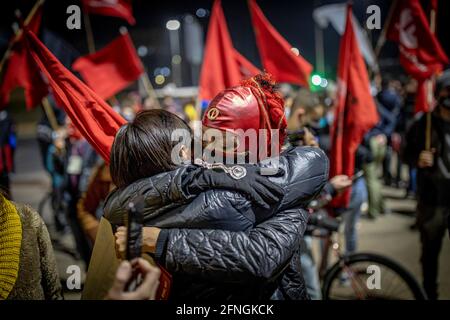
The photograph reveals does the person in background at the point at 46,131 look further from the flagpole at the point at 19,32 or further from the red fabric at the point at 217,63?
the red fabric at the point at 217,63

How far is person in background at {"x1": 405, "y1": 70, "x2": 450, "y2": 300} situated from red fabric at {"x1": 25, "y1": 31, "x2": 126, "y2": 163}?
3037mm

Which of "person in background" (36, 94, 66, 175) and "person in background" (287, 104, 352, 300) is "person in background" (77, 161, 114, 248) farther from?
"person in background" (36, 94, 66, 175)

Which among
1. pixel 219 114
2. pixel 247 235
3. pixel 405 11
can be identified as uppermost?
pixel 405 11

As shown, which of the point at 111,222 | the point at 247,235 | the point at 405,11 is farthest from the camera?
the point at 405,11

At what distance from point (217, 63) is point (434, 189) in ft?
9.42

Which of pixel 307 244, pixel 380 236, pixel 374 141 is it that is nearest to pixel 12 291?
pixel 307 244

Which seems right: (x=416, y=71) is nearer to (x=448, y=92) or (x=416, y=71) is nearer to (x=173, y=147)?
(x=448, y=92)

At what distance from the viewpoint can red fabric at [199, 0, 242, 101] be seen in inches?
202

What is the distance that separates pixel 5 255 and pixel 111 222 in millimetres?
589

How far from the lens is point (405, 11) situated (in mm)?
4371

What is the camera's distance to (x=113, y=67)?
5.21m

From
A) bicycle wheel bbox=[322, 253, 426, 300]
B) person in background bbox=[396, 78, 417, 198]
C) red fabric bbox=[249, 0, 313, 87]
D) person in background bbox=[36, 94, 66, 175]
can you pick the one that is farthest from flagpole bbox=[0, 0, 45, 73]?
person in background bbox=[396, 78, 417, 198]

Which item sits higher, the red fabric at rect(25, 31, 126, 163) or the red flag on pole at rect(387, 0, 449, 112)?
the red flag on pole at rect(387, 0, 449, 112)

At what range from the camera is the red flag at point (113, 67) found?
509 cm
